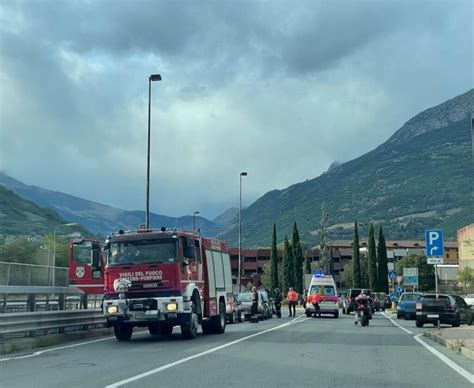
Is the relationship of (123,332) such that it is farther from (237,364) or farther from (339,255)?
(339,255)

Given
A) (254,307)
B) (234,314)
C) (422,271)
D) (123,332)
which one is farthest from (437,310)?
(422,271)

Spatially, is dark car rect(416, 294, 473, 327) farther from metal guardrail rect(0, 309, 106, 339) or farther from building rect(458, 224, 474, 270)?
building rect(458, 224, 474, 270)

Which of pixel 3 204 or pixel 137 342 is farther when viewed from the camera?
pixel 3 204

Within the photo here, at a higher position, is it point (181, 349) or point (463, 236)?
point (463, 236)

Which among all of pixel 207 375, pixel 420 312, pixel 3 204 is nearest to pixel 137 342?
pixel 207 375

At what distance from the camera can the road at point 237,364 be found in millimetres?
11086

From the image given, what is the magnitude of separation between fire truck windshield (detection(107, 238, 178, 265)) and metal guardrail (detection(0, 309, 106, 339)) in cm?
239

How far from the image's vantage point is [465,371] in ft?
41.3

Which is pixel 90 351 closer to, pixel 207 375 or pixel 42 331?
pixel 42 331

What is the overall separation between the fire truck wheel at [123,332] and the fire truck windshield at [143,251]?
2.13 m

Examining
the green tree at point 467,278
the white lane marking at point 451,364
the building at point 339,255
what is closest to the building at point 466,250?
the green tree at point 467,278

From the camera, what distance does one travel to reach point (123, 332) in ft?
66.6

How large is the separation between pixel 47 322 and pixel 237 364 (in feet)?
26.2

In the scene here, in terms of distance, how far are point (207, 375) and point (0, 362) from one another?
5242mm
